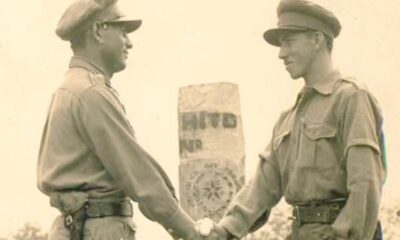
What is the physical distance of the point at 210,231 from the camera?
367 inches

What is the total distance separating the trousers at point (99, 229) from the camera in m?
8.38

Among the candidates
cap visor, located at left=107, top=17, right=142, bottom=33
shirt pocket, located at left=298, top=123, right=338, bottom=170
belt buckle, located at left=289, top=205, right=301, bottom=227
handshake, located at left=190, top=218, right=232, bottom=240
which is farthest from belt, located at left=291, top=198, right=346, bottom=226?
cap visor, located at left=107, top=17, right=142, bottom=33

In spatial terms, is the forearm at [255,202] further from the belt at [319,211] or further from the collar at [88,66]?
the collar at [88,66]

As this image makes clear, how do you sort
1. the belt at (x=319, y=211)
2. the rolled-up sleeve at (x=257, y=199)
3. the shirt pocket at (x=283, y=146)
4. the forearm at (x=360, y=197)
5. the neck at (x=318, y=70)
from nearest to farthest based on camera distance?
the forearm at (x=360, y=197), the belt at (x=319, y=211), the neck at (x=318, y=70), the shirt pocket at (x=283, y=146), the rolled-up sleeve at (x=257, y=199)

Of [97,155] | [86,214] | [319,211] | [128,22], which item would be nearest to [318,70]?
[319,211]

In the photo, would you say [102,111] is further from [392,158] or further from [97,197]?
[392,158]

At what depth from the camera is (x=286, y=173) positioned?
9133 mm

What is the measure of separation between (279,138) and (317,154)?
1.66ft

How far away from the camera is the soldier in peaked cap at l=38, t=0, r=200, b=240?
8.41 metres

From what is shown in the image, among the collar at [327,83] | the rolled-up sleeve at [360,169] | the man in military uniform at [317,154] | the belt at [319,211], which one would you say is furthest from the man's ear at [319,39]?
the belt at [319,211]

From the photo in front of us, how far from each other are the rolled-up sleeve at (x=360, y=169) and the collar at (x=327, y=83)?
0.84 feet

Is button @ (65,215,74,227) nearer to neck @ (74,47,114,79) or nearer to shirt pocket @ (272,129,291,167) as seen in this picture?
neck @ (74,47,114,79)

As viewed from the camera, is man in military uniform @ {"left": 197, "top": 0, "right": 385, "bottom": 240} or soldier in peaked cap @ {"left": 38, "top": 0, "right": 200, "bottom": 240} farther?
man in military uniform @ {"left": 197, "top": 0, "right": 385, "bottom": 240}

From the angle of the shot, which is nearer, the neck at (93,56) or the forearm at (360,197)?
the forearm at (360,197)
